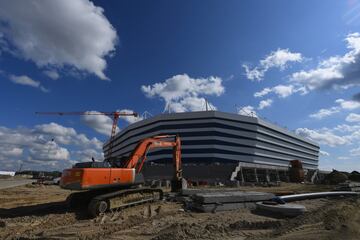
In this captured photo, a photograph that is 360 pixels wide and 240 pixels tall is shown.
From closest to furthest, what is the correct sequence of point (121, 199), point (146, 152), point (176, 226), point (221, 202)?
point (176, 226) < point (121, 199) < point (221, 202) < point (146, 152)

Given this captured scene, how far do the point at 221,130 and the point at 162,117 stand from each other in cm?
1875

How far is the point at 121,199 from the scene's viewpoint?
16.1 meters

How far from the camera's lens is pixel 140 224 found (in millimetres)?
12477

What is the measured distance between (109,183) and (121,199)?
111 centimetres

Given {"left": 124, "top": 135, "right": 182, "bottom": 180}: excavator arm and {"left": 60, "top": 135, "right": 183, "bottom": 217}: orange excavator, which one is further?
{"left": 124, "top": 135, "right": 182, "bottom": 180}: excavator arm

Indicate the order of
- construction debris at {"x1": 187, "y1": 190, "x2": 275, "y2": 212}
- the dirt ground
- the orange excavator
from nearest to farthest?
the dirt ground, the orange excavator, construction debris at {"x1": 187, "y1": 190, "x2": 275, "y2": 212}

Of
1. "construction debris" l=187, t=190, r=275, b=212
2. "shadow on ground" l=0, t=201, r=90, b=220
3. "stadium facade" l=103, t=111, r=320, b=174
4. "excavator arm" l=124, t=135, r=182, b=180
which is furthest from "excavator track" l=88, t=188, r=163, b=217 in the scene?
"stadium facade" l=103, t=111, r=320, b=174

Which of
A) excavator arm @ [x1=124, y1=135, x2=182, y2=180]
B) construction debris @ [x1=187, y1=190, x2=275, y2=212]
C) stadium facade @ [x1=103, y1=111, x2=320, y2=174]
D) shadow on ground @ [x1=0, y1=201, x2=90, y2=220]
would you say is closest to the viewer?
shadow on ground @ [x1=0, y1=201, x2=90, y2=220]

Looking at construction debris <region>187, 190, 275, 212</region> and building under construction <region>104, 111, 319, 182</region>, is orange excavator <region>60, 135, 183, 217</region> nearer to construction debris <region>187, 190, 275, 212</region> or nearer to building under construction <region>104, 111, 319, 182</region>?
construction debris <region>187, 190, 275, 212</region>

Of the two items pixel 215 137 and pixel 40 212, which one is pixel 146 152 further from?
pixel 215 137

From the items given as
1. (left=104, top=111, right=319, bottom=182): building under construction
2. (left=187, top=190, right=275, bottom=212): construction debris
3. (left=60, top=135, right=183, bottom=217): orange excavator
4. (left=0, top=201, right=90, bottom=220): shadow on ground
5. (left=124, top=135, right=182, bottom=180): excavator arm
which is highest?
(left=104, top=111, right=319, bottom=182): building under construction

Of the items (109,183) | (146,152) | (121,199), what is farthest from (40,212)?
(146,152)

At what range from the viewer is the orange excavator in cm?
1453

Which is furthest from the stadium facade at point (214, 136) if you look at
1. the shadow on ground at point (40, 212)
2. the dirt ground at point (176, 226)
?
the dirt ground at point (176, 226)
